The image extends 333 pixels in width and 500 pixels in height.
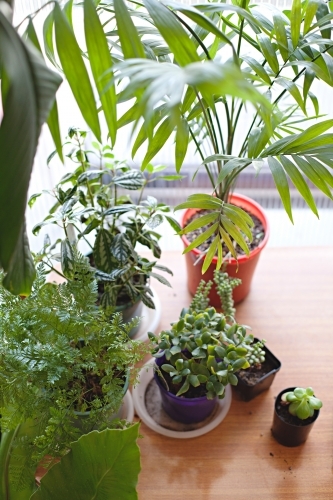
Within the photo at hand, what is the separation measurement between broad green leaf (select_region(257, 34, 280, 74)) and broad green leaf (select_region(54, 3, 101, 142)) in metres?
0.35

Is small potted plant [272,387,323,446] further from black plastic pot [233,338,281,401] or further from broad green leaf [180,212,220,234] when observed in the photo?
broad green leaf [180,212,220,234]

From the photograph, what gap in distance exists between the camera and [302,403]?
0.90m

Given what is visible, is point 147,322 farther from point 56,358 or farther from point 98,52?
point 98,52

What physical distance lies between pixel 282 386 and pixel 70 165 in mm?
785

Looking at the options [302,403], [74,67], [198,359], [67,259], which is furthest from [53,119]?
[302,403]

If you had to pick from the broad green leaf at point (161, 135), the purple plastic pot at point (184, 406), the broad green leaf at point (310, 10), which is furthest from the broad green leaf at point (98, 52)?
the purple plastic pot at point (184, 406)

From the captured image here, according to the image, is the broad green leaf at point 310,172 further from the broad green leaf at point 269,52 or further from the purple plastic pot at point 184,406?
the purple plastic pot at point 184,406

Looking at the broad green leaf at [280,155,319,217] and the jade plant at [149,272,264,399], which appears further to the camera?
the jade plant at [149,272,264,399]

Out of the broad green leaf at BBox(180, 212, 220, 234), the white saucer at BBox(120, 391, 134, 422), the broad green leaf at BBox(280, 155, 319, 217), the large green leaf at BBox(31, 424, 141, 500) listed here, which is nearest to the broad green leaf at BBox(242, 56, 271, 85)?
the broad green leaf at BBox(280, 155, 319, 217)

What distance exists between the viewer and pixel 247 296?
1.25 metres

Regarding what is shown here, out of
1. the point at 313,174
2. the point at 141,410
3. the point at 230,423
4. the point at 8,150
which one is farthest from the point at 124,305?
the point at 8,150

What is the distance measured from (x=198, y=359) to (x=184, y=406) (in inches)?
3.6

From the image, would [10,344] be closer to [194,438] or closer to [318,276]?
[194,438]

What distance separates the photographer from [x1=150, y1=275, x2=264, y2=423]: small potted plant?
0.88 metres
